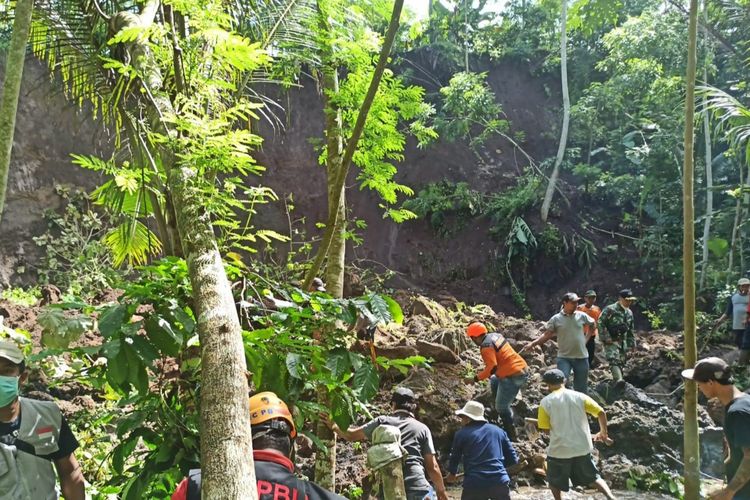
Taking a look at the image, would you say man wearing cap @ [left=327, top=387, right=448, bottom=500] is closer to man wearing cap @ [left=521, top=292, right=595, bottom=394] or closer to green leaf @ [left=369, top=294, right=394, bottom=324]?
green leaf @ [left=369, top=294, right=394, bottom=324]

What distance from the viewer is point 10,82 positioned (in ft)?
9.11

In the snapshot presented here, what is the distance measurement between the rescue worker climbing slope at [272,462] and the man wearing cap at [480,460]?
2.95m

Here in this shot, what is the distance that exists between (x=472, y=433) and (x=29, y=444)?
3.39 m

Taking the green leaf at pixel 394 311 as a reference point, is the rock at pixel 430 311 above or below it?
below

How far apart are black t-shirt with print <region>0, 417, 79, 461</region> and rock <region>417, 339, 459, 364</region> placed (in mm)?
7149

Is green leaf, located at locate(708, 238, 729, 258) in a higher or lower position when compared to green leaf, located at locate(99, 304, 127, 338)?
higher

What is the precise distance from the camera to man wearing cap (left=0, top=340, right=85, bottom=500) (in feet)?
8.95

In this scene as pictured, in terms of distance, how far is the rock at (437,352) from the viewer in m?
9.73

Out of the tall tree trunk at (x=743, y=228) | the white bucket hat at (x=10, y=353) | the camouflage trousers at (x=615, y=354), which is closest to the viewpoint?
the white bucket hat at (x=10, y=353)

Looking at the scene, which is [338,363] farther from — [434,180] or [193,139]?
[434,180]

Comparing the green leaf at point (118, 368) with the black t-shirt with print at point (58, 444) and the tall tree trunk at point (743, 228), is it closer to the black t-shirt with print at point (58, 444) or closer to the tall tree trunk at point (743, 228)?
the black t-shirt with print at point (58, 444)

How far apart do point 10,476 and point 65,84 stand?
314cm

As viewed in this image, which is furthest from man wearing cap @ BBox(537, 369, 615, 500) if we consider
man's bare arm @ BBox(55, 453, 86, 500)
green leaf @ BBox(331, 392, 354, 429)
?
man's bare arm @ BBox(55, 453, 86, 500)

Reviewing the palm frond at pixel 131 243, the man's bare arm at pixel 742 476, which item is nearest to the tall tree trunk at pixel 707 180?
the man's bare arm at pixel 742 476
